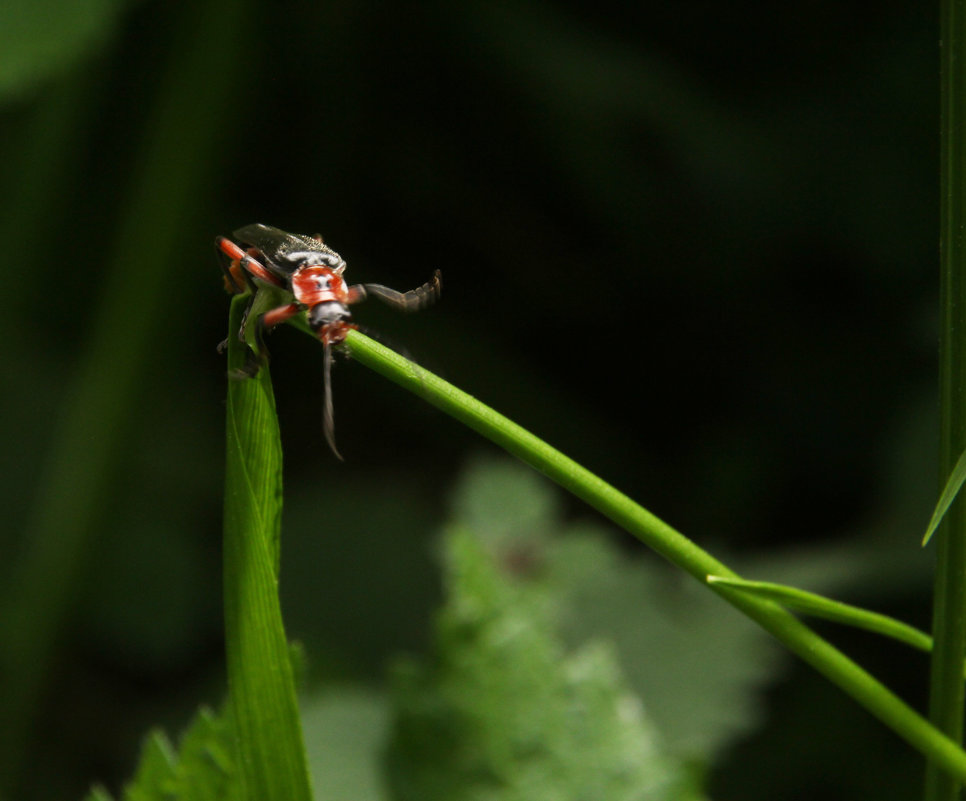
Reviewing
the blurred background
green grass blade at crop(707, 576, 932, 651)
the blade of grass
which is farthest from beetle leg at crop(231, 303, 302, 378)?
the blurred background

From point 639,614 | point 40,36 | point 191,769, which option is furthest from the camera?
point 639,614

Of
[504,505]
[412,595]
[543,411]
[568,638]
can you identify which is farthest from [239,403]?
[543,411]

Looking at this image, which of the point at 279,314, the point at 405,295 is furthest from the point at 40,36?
the point at 279,314

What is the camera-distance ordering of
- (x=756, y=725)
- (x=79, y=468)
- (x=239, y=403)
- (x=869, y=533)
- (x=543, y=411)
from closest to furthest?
(x=239, y=403) < (x=756, y=725) < (x=79, y=468) < (x=869, y=533) < (x=543, y=411)

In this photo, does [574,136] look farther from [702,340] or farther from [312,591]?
[312,591]

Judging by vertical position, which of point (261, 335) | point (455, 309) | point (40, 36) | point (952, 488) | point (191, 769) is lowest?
point (191, 769)

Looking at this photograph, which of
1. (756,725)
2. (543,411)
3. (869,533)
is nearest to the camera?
(756,725)

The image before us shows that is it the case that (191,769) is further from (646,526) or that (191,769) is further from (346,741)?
(346,741)
